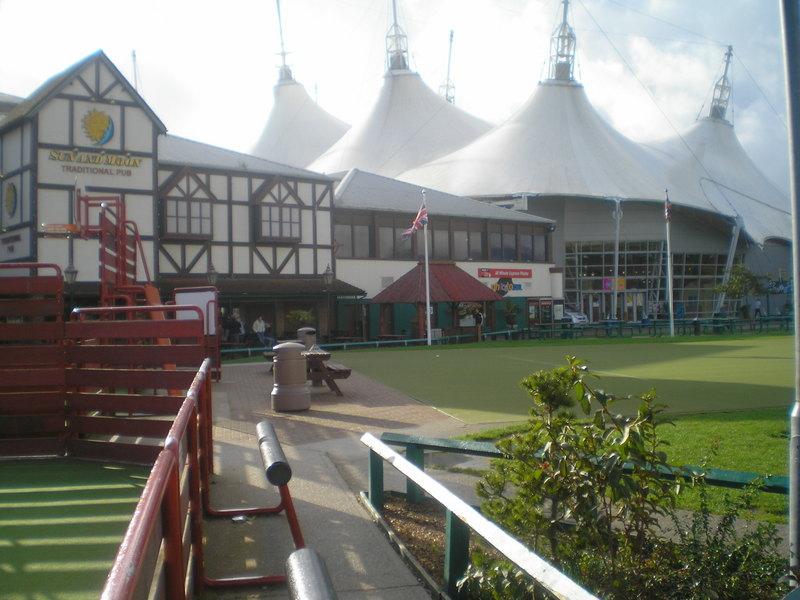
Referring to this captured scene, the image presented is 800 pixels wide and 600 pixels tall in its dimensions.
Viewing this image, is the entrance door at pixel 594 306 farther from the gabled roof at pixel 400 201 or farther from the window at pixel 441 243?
the window at pixel 441 243

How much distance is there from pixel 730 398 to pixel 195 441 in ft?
34.3

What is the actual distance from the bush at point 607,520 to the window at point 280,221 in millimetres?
29077

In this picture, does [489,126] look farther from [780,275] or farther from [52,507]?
[52,507]

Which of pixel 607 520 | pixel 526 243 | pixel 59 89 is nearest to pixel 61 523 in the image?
pixel 607 520

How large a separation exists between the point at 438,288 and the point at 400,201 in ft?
20.6

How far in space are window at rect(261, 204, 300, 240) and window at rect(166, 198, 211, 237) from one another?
2357 mm

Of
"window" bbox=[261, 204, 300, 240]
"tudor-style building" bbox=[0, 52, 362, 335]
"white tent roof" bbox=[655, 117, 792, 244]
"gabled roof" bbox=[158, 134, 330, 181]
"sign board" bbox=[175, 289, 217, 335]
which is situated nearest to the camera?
"sign board" bbox=[175, 289, 217, 335]

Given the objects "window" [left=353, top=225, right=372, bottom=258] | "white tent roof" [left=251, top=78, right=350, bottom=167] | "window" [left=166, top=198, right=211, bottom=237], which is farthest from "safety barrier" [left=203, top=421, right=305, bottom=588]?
"white tent roof" [left=251, top=78, right=350, bottom=167]

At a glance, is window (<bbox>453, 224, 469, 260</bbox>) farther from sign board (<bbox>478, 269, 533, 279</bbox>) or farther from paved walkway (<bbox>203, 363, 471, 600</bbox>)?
paved walkway (<bbox>203, 363, 471, 600</bbox>)

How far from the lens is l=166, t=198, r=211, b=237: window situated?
3011cm

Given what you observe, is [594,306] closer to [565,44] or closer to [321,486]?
[565,44]

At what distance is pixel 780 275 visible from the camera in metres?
65.9

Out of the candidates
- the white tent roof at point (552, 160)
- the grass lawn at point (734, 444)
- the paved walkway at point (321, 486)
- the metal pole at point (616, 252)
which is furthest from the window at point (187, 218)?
the metal pole at point (616, 252)

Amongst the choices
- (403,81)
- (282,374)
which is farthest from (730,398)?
(403,81)
